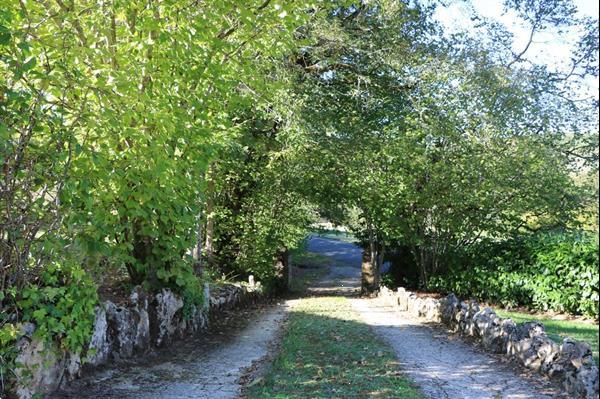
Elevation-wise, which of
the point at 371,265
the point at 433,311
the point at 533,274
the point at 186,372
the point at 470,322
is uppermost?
the point at 533,274

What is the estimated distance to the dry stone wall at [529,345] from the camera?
227 inches

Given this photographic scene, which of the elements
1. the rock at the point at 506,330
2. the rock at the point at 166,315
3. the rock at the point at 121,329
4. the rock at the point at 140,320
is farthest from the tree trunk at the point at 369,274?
the rock at the point at 121,329

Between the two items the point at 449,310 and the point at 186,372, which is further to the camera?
the point at 449,310

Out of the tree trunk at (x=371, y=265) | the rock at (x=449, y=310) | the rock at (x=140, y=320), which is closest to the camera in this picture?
the rock at (x=140, y=320)

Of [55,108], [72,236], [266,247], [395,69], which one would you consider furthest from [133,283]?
[395,69]

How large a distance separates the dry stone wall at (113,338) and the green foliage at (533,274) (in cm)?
725

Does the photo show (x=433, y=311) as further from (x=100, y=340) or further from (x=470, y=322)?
(x=100, y=340)

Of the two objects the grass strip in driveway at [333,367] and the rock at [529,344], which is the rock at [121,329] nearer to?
the grass strip in driveway at [333,367]

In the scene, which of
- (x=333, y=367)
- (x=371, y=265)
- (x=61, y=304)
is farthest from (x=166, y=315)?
(x=371, y=265)

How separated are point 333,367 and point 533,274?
7.88 meters

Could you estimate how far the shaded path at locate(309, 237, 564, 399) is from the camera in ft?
19.8

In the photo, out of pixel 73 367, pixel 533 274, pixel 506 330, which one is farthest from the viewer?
pixel 533 274

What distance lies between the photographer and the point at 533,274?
1310 cm

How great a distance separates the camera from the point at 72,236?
17.3 feet
